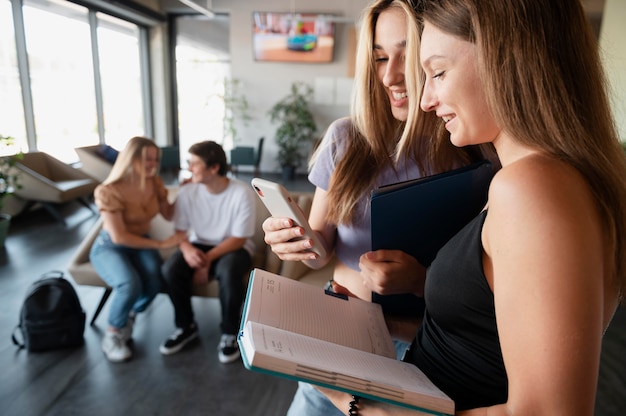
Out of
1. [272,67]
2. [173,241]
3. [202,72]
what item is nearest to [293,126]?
[272,67]

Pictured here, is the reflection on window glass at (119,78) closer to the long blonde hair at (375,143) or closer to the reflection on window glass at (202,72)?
the reflection on window glass at (202,72)

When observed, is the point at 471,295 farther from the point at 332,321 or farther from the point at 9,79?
the point at 9,79

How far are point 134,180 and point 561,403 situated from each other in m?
2.86

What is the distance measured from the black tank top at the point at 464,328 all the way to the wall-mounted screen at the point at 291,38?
840 cm

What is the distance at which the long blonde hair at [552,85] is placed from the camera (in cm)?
58

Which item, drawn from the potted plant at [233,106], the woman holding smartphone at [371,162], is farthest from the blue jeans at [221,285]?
the potted plant at [233,106]

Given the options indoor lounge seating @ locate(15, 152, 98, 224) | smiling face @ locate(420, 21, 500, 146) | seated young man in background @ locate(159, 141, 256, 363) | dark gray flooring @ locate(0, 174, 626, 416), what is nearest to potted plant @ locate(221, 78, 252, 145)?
indoor lounge seating @ locate(15, 152, 98, 224)

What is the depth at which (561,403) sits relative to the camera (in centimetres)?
52

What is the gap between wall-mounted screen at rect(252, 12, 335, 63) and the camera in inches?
332

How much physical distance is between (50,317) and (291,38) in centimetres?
724

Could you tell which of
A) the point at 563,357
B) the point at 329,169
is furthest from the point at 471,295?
the point at 329,169

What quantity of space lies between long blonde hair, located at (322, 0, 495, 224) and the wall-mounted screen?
7843mm

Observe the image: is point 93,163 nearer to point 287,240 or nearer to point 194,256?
point 194,256

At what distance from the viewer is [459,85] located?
2.15 feet
